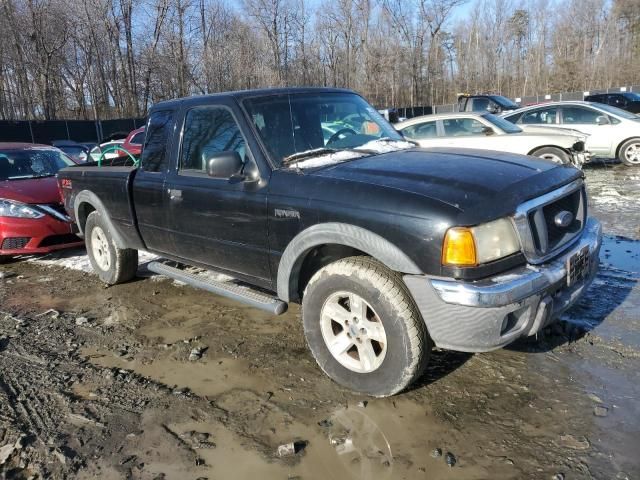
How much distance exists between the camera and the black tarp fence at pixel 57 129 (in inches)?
883

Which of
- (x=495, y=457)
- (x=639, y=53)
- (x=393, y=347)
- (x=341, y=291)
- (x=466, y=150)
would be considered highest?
(x=639, y=53)

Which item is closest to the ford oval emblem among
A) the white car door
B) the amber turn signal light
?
the amber turn signal light

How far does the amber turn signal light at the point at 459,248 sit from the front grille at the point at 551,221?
333 millimetres

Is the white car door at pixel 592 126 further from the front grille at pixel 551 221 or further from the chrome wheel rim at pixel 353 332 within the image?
the chrome wheel rim at pixel 353 332

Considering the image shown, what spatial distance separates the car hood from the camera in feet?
9.50

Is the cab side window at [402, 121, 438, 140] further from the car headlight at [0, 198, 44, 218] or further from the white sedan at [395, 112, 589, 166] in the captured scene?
the car headlight at [0, 198, 44, 218]

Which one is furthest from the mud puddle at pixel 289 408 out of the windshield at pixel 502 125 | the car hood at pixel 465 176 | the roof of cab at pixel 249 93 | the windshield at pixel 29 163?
the windshield at pixel 502 125

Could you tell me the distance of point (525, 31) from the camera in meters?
58.2

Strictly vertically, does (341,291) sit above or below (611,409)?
above

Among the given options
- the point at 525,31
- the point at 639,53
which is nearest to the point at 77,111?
the point at 525,31

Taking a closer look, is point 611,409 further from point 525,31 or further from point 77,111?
point 525,31

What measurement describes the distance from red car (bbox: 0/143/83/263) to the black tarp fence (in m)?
17.3

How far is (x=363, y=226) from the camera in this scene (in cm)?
308

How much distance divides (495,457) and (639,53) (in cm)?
6615
